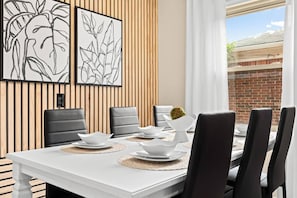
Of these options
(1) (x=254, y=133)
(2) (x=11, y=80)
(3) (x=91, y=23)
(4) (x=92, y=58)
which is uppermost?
(3) (x=91, y=23)

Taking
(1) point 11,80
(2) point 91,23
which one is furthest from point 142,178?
(2) point 91,23

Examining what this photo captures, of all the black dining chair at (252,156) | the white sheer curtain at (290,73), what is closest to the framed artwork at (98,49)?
the white sheer curtain at (290,73)

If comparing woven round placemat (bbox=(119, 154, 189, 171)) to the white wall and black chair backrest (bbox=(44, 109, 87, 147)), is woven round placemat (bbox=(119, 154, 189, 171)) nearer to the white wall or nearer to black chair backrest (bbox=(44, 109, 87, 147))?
black chair backrest (bbox=(44, 109, 87, 147))

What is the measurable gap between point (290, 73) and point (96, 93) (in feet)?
7.32

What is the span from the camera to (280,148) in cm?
187

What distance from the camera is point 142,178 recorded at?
1104 mm

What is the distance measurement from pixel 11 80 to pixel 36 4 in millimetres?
827

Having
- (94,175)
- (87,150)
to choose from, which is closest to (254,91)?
(87,150)

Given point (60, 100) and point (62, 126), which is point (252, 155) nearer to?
point (62, 126)

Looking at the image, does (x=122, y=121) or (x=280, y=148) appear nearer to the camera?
(x=280, y=148)

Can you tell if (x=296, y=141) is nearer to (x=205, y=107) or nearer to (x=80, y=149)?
(x=205, y=107)

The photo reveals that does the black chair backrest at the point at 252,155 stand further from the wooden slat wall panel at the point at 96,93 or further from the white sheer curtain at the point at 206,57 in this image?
the wooden slat wall panel at the point at 96,93

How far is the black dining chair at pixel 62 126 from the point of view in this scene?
200 cm

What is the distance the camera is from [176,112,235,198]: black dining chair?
3.60ft
